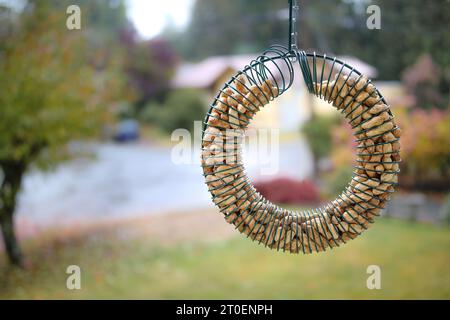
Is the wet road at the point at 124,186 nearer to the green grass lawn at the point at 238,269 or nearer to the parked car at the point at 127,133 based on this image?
the parked car at the point at 127,133

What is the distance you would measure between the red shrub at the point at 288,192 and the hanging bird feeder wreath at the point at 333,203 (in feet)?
21.7

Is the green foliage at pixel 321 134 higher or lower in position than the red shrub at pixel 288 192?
higher

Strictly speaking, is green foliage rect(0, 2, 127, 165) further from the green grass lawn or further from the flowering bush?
the flowering bush

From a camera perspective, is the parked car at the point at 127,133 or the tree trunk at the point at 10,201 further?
the parked car at the point at 127,133

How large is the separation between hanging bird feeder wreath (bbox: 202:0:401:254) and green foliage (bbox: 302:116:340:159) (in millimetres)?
8449

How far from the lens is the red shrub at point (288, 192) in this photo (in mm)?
8323

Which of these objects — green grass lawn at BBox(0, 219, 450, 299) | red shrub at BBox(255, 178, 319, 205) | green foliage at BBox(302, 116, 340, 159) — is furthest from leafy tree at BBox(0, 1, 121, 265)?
green foliage at BBox(302, 116, 340, 159)

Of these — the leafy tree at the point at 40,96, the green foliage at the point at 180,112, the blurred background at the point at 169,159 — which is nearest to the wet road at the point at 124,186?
the blurred background at the point at 169,159

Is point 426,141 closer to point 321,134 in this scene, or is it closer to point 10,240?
point 321,134

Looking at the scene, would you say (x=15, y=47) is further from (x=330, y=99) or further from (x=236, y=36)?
(x=236, y=36)

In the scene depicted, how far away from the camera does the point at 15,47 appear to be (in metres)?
5.34
